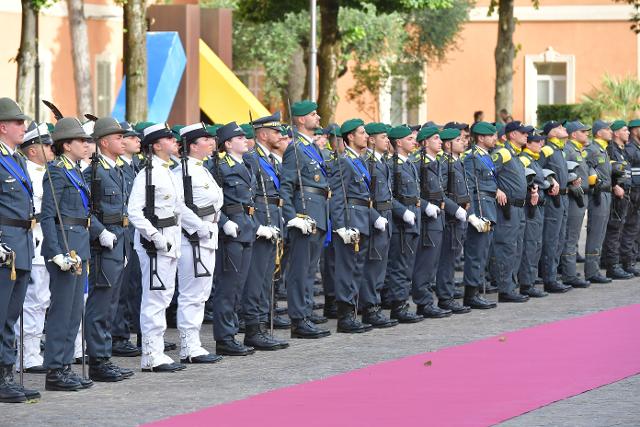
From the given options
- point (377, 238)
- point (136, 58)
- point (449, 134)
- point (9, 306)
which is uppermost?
point (136, 58)

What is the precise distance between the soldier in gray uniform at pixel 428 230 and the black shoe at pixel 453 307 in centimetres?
26

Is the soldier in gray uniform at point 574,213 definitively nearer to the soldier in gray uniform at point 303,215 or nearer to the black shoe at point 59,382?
the soldier in gray uniform at point 303,215

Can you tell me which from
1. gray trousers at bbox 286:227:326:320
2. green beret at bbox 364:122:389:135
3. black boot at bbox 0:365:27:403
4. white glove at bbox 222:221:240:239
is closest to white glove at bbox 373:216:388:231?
gray trousers at bbox 286:227:326:320

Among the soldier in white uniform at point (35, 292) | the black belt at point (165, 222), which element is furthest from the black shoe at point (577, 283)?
the soldier in white uniform at point (35, 292)

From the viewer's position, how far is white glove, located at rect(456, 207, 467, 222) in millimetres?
17250

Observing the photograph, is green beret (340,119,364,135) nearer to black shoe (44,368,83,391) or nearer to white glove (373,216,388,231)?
white glove (373,216,388,231)

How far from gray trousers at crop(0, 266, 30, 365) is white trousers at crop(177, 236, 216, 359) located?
2000 mm

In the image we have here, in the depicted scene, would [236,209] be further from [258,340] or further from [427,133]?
[427,133]

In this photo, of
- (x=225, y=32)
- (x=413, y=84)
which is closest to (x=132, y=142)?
(x=225, y=32)

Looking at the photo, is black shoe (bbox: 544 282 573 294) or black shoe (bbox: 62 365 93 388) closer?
black shoe (bbox: 62 365 93 388)

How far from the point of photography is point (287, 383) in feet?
41.2

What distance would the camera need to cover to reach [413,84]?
1854 inches

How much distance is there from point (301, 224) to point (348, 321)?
4.13ft

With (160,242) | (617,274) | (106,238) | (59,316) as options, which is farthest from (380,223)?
(617,274)
